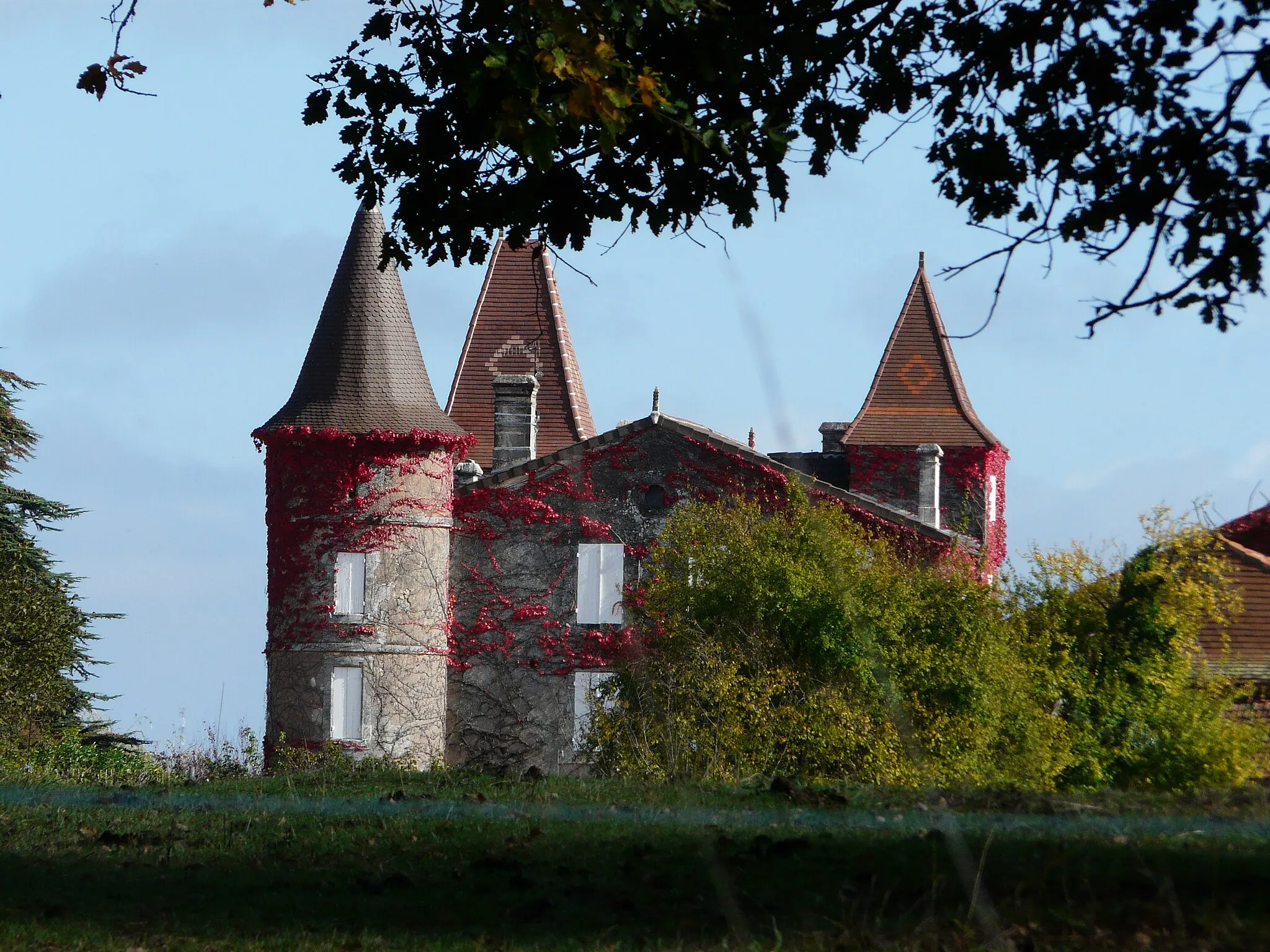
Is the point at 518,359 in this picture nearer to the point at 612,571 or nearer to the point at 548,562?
the point at 548,562

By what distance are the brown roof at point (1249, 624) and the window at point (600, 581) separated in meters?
12.9

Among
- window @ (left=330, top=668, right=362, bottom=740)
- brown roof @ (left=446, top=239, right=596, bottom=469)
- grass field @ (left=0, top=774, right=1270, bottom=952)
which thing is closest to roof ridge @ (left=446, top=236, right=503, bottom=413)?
brown roof @ (left=446, top=239, right=596, bottom=469)

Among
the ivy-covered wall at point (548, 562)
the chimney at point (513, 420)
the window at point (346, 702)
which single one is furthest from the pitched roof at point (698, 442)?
the window at point (346, 702)

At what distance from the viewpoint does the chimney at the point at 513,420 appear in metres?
33.8

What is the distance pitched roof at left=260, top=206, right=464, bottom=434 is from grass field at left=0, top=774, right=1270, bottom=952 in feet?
60.0

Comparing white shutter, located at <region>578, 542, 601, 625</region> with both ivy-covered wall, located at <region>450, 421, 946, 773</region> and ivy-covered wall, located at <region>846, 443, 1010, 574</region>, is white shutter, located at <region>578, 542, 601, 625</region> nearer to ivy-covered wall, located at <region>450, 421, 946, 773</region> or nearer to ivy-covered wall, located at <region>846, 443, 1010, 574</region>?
ivy-covered wall, located at <region>450, 421, 946, 773</region>

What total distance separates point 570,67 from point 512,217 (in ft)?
4.87

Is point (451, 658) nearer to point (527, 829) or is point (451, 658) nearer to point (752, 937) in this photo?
point (527, 829)

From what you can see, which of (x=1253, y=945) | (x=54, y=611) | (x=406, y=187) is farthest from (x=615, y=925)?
(x=54, y=611)

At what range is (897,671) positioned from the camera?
875 inches

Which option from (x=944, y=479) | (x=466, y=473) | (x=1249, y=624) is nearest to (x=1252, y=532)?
(x=1249, y=624)

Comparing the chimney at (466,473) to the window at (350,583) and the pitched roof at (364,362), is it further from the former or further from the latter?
the window at (350,583)

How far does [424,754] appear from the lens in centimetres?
2959

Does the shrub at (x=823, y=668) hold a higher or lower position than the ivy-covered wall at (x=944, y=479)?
lower
